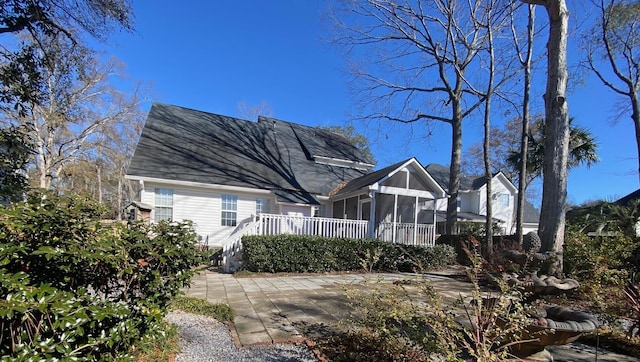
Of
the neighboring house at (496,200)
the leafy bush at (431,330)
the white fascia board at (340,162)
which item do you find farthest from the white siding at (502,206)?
the leafy bush at (431,330)

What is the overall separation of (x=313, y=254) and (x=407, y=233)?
500 centimetres

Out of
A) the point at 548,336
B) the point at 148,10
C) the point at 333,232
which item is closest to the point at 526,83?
the point at 333,232

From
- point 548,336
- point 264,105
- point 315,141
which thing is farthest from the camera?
point 264,105

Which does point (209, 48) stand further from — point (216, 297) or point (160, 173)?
point (216, 297)

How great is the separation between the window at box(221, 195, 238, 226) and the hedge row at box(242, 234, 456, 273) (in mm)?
3773

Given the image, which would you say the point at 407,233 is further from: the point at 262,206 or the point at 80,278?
the point at 80,278

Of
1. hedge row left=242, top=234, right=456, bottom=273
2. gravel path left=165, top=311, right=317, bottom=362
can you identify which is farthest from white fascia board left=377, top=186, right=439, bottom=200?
gravel path left=165, top=311, right=317, bottom=362

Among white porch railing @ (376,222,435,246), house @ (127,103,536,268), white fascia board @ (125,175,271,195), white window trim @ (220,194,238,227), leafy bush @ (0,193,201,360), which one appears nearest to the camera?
leafy bush @ (0,193,201,360)

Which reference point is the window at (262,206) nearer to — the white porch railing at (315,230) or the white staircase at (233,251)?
the white porch railing at (315,230)

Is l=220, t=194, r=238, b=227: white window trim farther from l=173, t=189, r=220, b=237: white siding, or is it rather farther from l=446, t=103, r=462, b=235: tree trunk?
l=446, t=103, r=462, b=235: tree trunk

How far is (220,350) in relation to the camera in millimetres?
3305

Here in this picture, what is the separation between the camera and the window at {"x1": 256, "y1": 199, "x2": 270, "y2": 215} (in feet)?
42.5

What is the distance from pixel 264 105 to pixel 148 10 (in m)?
23.8

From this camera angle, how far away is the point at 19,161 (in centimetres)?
365
